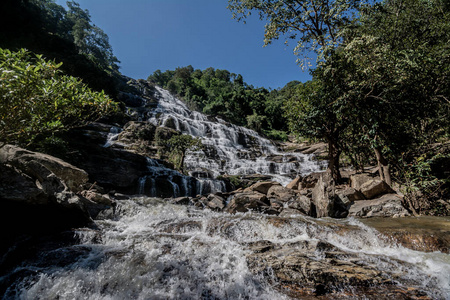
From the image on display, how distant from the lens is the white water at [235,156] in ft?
63.7

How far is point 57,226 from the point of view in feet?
15.8

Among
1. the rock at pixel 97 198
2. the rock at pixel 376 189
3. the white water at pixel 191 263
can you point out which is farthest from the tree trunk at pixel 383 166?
the rock at pixel 97 198

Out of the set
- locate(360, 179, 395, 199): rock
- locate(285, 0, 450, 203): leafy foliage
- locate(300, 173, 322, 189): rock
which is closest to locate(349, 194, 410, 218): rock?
locate(360, 179, 395, 199): rock

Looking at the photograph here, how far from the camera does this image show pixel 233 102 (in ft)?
141

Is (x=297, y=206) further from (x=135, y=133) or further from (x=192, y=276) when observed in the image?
(x=135, y=133)

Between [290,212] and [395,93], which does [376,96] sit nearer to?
[395,93]

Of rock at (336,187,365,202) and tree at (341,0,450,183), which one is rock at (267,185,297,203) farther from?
tree at (341,0,450,183)

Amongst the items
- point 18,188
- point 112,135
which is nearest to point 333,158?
point 18,188

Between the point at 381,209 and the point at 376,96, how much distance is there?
4.45 meters

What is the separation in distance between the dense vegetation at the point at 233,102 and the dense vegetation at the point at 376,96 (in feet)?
91.9

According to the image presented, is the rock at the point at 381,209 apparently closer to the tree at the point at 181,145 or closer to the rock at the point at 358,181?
the rock at the point at 358,181

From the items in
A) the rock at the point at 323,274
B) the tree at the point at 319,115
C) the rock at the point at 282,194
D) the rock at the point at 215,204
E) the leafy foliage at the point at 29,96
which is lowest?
the rock at the point at 323,274

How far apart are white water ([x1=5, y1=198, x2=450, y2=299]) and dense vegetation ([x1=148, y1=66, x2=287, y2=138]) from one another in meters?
34.6

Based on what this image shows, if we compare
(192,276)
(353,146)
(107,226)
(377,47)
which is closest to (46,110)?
(107,226)
